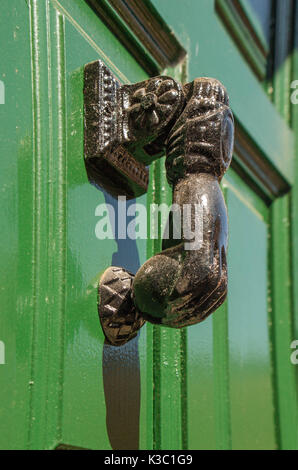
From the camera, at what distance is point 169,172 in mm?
639

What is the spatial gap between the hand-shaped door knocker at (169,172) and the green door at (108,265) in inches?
0.7

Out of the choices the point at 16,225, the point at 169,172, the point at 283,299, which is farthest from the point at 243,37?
the point at 16,225

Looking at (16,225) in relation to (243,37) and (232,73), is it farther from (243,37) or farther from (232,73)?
(243,37)

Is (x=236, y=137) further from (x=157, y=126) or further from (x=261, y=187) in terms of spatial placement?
(x=157, y=126)

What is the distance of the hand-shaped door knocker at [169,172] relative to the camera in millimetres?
592

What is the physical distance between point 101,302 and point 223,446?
12.8 inches

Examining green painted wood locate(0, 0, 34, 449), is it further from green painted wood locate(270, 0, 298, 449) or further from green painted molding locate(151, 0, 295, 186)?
green painted wood locate(270, 0, 298, 449)

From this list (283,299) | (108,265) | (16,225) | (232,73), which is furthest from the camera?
(283,299)

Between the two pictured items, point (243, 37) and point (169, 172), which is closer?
point (169, 172)

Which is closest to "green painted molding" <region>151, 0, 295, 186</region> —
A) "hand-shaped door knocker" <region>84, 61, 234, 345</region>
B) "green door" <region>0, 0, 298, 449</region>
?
"green door" <region>0, 0, 298, 449</region>

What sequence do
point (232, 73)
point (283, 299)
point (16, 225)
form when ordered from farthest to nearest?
point (283, 299) → point (232, 73) → point (16, 225)

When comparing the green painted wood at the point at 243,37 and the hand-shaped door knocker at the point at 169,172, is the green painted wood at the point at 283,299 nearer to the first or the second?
the green painted wood at the point at 243,37

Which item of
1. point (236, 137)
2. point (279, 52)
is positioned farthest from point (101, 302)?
point (279, 52)

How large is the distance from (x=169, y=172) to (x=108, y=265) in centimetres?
10
